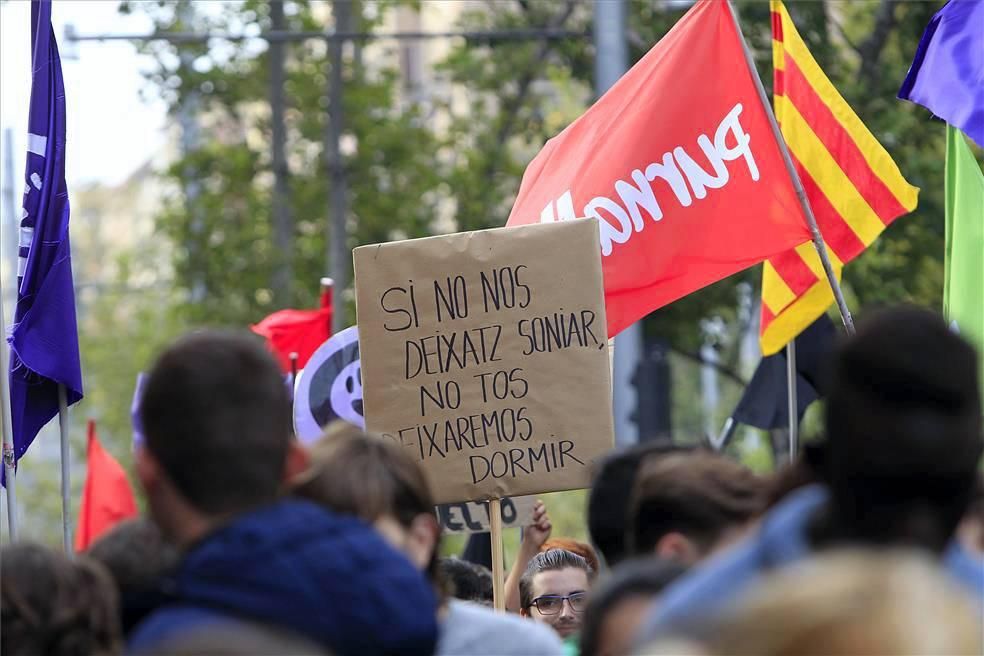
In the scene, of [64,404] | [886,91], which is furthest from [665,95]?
[886,91]

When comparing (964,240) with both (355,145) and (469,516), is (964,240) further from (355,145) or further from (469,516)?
(355,145)

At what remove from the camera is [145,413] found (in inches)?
100

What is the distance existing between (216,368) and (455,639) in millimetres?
929

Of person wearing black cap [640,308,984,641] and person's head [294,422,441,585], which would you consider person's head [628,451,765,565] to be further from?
person wearing black cap [640,308,984,641]

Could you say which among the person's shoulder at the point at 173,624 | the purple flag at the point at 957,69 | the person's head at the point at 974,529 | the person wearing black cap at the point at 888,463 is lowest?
A: the person's shoulder at the point at 173,624

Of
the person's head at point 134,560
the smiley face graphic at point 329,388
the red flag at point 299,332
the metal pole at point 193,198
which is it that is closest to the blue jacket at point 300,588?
the person's head at point 134,560

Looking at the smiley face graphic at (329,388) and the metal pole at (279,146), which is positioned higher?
the metal pole at (279,146)

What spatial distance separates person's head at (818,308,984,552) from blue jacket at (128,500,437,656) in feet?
2.10

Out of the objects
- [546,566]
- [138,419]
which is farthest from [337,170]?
[138,419]

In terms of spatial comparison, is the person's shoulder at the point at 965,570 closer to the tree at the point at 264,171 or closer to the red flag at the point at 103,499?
the red flag at the point at 103,499

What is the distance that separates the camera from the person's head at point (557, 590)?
518 cm

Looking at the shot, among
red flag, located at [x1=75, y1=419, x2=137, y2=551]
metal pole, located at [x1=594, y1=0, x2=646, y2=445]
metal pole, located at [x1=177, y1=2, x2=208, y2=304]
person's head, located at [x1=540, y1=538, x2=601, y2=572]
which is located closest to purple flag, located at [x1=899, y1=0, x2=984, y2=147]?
person's head, located at [x1=540, y1=538, x2=601, y2=572]

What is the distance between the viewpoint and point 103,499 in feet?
35.0

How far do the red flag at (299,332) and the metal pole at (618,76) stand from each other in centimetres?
220
